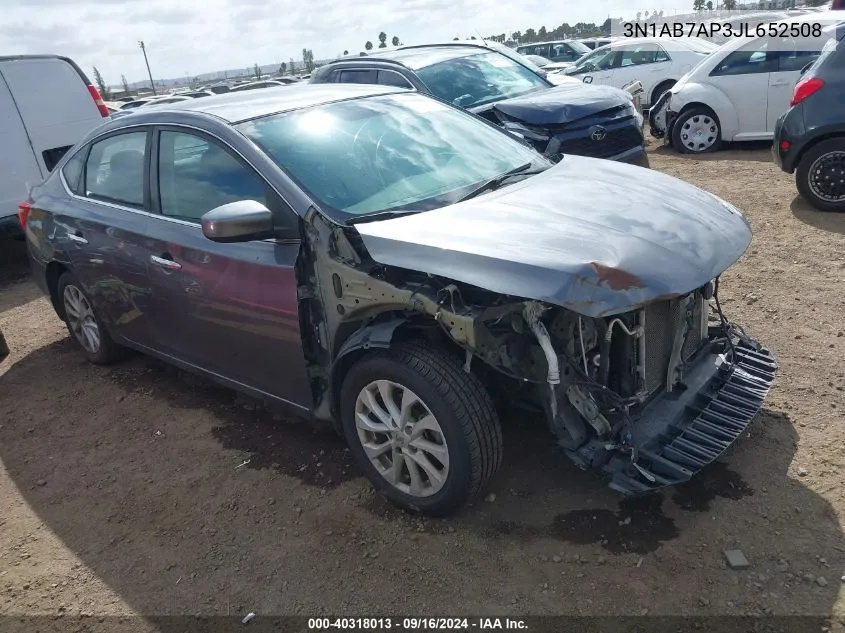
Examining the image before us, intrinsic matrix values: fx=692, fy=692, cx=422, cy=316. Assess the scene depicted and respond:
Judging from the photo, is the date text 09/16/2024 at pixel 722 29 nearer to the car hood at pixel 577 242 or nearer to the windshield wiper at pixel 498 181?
the windshield wiper at pixel 498 181

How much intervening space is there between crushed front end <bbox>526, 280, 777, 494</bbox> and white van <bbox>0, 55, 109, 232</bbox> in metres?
6.74

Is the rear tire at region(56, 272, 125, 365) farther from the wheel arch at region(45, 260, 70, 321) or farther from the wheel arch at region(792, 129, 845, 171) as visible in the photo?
the wheel arch at region(792, 129, 845, 171)

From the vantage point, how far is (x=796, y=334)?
4.32 meters

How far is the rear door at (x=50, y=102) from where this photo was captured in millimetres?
7383

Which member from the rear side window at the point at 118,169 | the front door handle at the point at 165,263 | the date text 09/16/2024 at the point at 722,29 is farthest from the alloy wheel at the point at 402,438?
the date text 09/16/2024 at the point at 722,29

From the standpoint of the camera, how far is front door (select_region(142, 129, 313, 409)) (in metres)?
3.23

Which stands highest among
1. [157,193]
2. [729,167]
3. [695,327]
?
[157,193]

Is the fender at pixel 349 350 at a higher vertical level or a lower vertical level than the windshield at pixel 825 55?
lower

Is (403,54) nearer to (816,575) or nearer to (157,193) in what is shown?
(157,193)

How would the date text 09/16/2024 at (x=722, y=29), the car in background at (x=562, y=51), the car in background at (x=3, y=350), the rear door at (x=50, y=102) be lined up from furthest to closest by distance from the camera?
1. the car in background at (x=562, y=51)
2. the date text 09/16/2024 at (x=722, y=29)
3. the rear door at (x=50, y=102)
4. the car in background at (x=3, y=350)

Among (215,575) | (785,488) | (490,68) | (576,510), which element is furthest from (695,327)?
(490,68)

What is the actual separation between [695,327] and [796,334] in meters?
1.45

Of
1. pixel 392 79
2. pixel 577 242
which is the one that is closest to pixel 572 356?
pixel 577 242

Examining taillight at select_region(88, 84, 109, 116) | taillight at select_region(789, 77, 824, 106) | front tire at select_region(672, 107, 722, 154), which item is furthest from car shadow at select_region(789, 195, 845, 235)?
taillight at select_region(88, 84, 109, 116)
